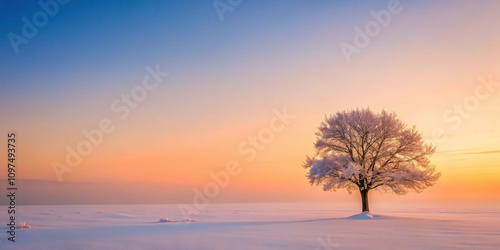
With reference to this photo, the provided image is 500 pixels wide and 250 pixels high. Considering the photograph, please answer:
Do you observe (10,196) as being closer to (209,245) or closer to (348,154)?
(209,245)

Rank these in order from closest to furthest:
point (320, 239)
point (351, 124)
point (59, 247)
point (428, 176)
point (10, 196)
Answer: point (59, 247) < point (320, 239) < point (10, 196) < point (428, 176) < point (351, 124)

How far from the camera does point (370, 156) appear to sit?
32625 mm

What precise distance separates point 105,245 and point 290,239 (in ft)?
22.3

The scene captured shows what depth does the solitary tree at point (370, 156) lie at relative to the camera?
31.4 metres

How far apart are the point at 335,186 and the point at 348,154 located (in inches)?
125

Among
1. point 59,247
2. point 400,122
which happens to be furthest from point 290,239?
point 400,122

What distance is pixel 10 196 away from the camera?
55.7 feet

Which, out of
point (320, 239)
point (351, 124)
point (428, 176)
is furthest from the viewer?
point (351, 124)

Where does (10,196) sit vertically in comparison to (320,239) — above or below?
above

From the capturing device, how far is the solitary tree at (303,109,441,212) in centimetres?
3136

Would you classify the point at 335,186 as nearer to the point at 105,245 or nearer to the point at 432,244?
the point at 432,244

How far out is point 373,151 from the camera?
3272 centimetres

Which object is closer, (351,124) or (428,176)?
(428,176)

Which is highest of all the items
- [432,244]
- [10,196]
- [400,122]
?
[400,122]
